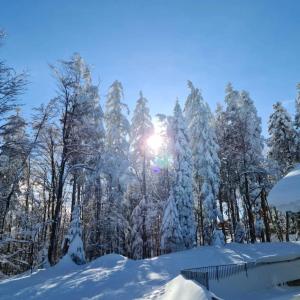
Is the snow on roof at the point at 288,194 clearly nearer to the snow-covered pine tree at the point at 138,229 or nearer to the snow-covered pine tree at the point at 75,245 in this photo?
the snow-covered pine tree at the point at 75,245

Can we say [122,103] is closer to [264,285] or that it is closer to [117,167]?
[117,167]

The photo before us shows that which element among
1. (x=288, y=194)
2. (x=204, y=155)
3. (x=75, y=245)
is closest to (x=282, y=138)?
(x=204, y=155)

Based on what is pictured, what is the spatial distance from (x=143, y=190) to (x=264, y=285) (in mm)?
16812

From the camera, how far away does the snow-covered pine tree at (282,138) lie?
3184cm

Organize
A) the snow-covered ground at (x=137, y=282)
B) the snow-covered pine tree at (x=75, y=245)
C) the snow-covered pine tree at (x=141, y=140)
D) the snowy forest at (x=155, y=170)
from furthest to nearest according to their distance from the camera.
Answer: the snow-covered pine tree at (x=141, y=140) < the snowy forest at (x=155, y=170) < the snow-covered pine tree at (x=75, y=245) < the snow-covered ground at (x=137, y=282)

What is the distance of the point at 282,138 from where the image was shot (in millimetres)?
32062

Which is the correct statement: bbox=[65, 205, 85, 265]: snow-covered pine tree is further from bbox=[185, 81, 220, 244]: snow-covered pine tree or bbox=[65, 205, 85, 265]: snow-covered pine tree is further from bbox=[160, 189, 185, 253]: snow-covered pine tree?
bbox=[185, 81, 220, 244]: snow-covered pine tree

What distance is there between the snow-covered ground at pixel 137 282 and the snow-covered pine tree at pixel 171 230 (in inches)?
239

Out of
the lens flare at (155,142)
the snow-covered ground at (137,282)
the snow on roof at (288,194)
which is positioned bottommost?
the snow-covered ground at (137,282)

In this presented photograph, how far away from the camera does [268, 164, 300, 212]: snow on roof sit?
37.3 feet

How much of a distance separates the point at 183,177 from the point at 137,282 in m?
16.5

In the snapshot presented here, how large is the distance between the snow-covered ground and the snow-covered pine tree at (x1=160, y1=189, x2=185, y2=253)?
6069 mm

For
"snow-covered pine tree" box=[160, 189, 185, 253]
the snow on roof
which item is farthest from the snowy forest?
the snow on roof

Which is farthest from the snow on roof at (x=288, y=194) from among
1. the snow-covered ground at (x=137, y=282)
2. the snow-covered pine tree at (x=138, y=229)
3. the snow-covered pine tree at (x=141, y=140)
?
the snow-covered pine tree at (x=141, y=140)
